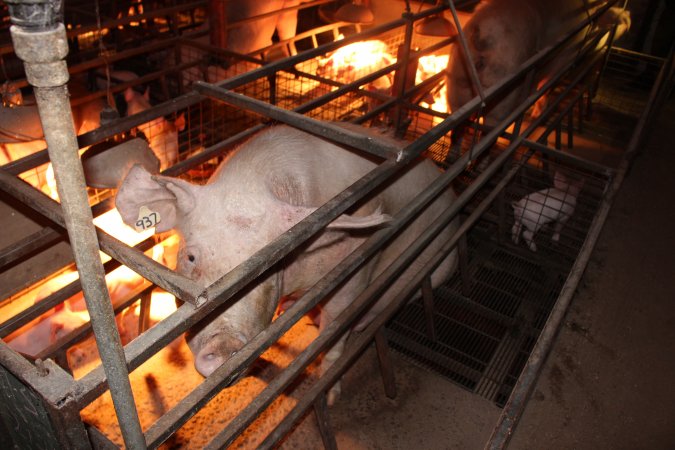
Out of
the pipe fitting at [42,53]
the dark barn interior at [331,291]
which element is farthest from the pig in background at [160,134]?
the pipe fitting at [42,53]

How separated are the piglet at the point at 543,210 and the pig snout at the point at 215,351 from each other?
3.06m

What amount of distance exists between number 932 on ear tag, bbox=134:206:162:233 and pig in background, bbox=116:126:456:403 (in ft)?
0.32

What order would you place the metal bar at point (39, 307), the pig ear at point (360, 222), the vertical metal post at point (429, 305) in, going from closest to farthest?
the pig ear at point (360, 222)
the metal bar at point (39, 307)
the vertical metal post at point (429, 305)

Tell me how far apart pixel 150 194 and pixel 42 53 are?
1.43 m

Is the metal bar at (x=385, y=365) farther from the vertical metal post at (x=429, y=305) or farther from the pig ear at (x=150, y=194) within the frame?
the pig ear at (x=150, y=194)

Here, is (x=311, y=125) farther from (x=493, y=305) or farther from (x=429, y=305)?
(x=493, y=305)

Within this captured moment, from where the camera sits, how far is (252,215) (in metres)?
2.04

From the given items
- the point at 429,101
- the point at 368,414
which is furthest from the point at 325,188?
the point at 429,101

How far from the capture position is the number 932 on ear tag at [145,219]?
1992 mm

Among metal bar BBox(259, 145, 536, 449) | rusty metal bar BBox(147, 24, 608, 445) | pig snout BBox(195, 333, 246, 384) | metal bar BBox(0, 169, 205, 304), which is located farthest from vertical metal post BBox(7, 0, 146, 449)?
metal bar BBox(259, 145, 536, 449)

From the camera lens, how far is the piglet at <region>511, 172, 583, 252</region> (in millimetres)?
4191

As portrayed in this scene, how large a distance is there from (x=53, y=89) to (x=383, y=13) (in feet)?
31.8

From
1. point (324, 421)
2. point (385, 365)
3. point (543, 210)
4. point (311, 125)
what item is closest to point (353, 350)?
point (324, 421)

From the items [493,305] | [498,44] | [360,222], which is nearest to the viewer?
[360,222]
